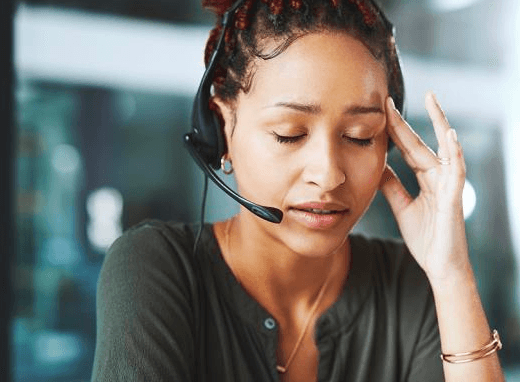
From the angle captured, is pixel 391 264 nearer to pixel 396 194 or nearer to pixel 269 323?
pixel 396 194

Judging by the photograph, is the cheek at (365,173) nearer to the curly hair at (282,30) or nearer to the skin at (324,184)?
the skin at (324,184)

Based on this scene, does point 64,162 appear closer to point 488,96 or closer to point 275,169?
point 275,169

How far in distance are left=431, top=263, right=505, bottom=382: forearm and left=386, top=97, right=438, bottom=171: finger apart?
0.21 metres

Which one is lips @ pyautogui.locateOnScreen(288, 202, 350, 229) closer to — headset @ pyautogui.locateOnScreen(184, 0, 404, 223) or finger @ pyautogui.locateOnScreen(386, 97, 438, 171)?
headset @ pyautogui.locateOnScreen(184, 0, 404, 223)

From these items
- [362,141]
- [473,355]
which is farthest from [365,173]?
[473,355]

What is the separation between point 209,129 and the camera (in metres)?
1.18

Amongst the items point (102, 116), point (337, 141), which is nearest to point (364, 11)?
point (337, 141)

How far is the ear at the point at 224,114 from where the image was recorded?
1.18 metres

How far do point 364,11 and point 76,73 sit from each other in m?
1.86

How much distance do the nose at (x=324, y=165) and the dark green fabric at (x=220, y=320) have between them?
28 cm

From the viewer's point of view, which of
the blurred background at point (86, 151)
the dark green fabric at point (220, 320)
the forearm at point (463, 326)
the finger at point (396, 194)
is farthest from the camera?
the blurred background at point (86, 151)

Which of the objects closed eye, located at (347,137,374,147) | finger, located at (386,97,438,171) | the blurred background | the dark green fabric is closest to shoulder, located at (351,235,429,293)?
the dark green fabric

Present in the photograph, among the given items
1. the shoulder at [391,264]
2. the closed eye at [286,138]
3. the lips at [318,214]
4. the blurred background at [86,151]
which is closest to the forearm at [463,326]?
the shoulder at [391,264]

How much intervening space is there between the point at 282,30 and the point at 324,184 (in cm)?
26
